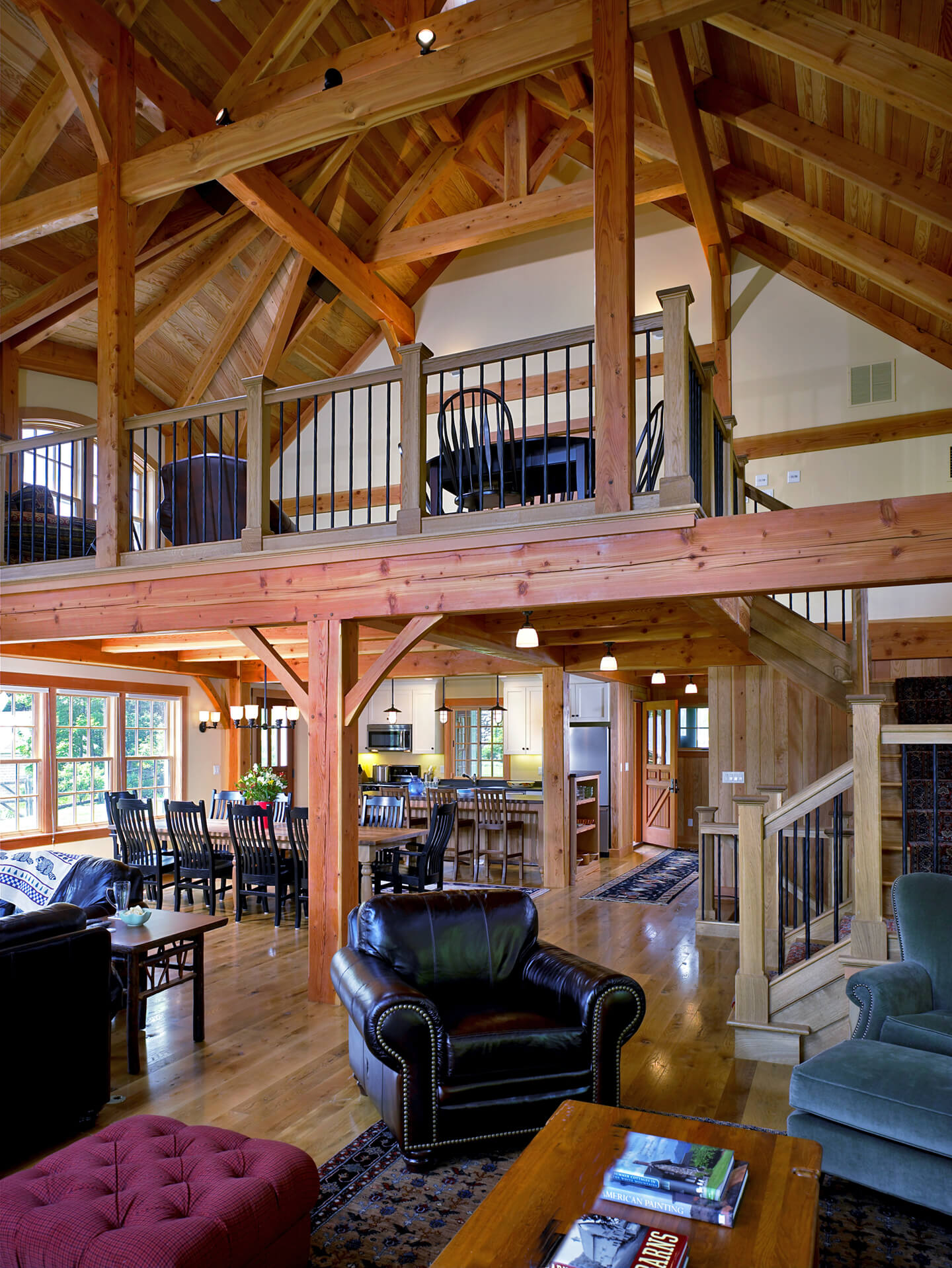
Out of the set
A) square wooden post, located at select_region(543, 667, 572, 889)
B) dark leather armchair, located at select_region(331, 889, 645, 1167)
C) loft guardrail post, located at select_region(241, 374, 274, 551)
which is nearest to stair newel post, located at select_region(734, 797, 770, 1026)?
dark leather armchair, located at select_region(331, 889, 645, 1167)

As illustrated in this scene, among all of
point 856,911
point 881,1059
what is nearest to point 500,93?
point 856,911

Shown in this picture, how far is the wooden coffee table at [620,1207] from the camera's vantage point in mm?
1880

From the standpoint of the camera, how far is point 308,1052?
4.19 m

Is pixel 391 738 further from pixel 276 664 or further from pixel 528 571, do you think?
pixel 528 571

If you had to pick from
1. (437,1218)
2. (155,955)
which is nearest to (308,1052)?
(155,955)

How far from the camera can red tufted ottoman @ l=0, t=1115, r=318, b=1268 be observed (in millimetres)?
1928

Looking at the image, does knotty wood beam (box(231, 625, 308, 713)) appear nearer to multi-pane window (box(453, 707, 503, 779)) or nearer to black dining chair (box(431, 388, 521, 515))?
black dining chair (box(431, 388, 521, 515))

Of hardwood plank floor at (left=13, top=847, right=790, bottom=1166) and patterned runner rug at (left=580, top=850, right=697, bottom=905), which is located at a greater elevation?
hardwood plank floor at (left=13, top=847, right=790, bottom=1166)

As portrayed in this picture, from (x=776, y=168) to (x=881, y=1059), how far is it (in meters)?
6.39

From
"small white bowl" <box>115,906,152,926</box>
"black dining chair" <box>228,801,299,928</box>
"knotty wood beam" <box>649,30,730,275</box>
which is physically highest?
"knotty wood beam" <box>649,30,730,275</box>

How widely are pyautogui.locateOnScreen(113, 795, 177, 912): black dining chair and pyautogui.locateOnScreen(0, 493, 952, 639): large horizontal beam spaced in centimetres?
208

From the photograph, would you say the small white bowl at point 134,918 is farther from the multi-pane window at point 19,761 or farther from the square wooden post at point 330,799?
the multi-pane window at point 19,761

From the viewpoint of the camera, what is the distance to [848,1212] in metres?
2.79

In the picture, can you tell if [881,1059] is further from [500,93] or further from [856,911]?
[500,93]
